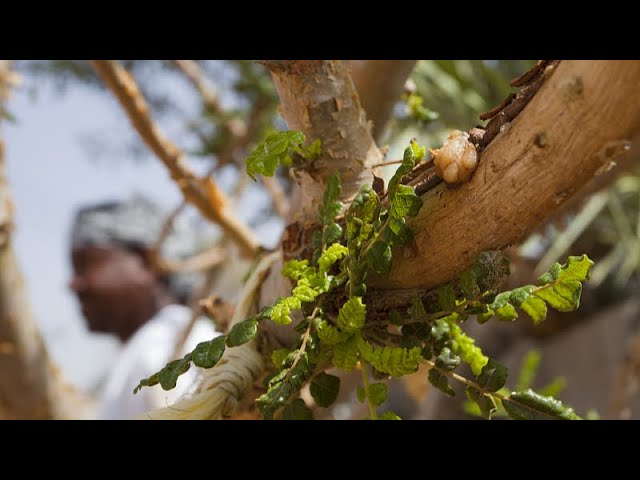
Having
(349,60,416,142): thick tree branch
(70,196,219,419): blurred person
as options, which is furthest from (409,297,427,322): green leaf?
(70,196,219,419): blurred person

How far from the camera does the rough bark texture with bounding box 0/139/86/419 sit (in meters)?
1.03

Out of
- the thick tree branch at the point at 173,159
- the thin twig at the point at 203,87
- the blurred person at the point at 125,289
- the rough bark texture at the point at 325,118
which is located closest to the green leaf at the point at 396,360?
the rough bark texture at the point at 325,118

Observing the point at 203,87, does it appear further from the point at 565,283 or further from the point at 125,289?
the point at 565,283

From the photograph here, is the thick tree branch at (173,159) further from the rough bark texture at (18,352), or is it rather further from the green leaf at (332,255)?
the green leaf at (332,255)

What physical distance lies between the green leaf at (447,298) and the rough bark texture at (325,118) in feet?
0.37

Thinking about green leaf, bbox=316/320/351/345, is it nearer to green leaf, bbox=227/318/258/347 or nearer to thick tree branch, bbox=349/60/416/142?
green leaf, bbox=227/318/258/347

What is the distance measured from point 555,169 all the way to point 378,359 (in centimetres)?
15

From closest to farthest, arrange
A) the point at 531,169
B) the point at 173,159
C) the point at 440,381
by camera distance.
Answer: the point at 531,169 < the point at 440,381 < the point at 173,159

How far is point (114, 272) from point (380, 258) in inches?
50.5

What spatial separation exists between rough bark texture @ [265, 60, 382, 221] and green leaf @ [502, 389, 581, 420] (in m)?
0.18

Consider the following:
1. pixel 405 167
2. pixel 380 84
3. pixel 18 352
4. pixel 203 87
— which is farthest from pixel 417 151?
pixel 203 87

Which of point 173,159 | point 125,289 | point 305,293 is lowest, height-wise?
point 305,293

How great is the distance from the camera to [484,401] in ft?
1.45
